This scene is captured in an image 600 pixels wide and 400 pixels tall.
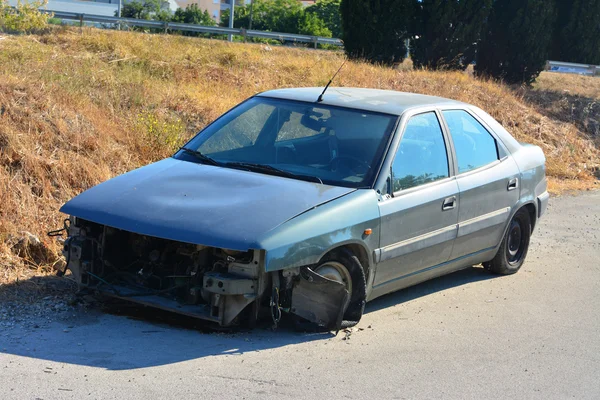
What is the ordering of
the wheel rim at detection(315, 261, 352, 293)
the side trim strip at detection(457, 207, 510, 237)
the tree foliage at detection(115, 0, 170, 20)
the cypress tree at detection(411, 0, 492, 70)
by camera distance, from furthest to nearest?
the tree foliage at detection(115, 0, 170, 20)
the cypress tree at detection(411, 0, 492, 70)
the side trim strip at detection(457, 207, 510, 237)
the wheel rim at detection(315, 261, 352, 293)

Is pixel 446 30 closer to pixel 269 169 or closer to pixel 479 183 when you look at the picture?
pixel 479 183

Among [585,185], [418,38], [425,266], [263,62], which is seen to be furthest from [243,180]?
[418,38]

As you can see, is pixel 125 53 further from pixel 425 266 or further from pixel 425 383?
pixel 425 383

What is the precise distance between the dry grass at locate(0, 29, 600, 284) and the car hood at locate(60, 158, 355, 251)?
1288 millimetres

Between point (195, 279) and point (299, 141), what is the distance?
1.66 metres

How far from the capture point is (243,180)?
5.84m

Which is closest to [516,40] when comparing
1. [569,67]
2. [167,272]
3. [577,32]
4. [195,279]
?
[569,67]

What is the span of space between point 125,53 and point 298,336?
1091 centimetres

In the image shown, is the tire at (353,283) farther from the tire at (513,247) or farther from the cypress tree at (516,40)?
the cypress tree at (516,40)

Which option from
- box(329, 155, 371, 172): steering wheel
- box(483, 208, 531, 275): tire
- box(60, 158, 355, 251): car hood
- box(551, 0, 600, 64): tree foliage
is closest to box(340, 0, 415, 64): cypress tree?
box(551, 0, 600, 64): tree foliage

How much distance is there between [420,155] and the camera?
643 cm

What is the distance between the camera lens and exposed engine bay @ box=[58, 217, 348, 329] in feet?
16.8

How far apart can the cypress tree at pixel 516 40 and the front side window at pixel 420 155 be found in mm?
16271

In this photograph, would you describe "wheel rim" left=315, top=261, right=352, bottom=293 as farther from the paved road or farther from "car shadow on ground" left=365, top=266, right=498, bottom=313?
"car shadow on ground" left=365, top=266, right=498, bottom=313
